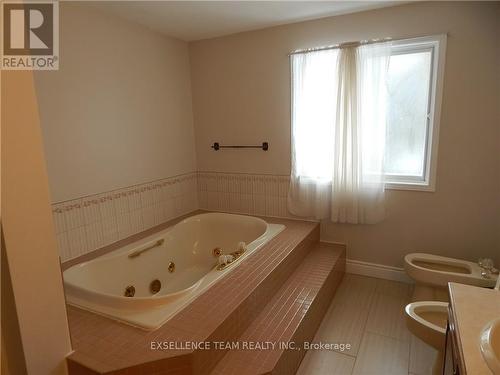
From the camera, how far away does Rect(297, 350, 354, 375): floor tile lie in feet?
5.59

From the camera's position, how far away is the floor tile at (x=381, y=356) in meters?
1.71

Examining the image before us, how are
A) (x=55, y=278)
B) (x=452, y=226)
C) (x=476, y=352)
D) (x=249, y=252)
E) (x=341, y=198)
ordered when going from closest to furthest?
(x=476, y=352) < (x=55, y=278) < (x=249, y=252) < (x=452, y=226) < (x=341, y=198)

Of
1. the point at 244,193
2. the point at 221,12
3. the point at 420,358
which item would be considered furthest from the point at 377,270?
the point at 221,12

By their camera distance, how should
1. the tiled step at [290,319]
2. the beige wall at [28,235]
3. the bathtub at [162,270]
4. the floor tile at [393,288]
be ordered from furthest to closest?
the floor tile at [393,288] → the bathtub at [162,270] → the tiled step at [290,319] → the beige wall at [28,235]

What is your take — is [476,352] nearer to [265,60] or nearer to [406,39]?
[406,39]

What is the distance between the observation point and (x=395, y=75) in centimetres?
244

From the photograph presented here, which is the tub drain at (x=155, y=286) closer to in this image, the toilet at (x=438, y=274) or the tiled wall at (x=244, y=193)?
the tiled wall at (x=244, y=193)

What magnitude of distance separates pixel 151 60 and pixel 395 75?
6.82 ft

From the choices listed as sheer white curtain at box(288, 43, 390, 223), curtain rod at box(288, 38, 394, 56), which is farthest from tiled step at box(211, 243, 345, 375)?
curtain rod at box(288, 38, 394, 56)

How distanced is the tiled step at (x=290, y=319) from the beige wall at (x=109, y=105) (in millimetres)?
1539

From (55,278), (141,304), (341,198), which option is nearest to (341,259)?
(341,198)

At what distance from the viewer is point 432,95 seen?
2297mm

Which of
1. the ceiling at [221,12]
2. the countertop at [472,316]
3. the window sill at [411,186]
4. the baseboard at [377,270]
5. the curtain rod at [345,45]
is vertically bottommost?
the baseboard at [377,270]

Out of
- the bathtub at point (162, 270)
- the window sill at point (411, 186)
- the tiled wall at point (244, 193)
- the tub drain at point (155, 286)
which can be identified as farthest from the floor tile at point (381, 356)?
the tub drain at point (155, 286)
